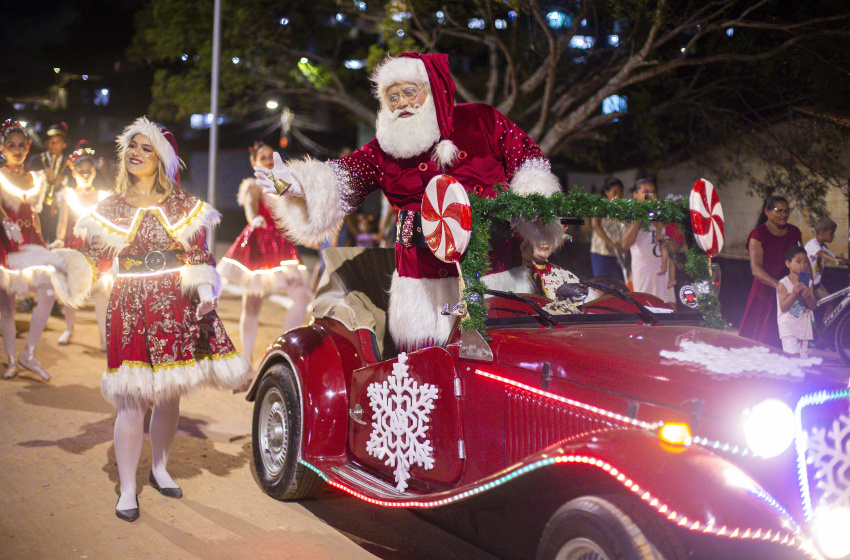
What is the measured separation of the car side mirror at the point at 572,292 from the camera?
340cm

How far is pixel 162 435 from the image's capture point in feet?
14.3

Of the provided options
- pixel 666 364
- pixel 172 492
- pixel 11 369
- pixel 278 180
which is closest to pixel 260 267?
pixel 11 369

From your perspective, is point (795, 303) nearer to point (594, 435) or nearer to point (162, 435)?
point (594, 435)

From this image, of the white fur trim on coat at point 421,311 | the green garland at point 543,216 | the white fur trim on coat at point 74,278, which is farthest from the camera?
the white fur trim on coat at point 74,278

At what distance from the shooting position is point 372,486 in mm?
3553

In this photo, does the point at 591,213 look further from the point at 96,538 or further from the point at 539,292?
the point at 96,538

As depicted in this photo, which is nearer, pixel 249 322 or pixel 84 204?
pixel 249 322

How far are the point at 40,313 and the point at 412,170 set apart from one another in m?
4.54

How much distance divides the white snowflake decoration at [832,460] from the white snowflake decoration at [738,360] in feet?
0.72

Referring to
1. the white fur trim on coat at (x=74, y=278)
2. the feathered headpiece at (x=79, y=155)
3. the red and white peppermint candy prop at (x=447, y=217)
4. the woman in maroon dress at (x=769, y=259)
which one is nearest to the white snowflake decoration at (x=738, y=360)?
the red and white peppermint candy prop at (x=447, y=217)

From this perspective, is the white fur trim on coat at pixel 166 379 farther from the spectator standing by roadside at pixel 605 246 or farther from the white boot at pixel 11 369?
the white boot at pixel 11 369

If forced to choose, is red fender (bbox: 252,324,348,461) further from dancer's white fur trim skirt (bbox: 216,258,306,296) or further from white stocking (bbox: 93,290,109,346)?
white stocking (bbox: 93,290,109,346)

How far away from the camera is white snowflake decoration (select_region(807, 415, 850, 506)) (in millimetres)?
2504

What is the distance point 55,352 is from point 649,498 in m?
7.26
